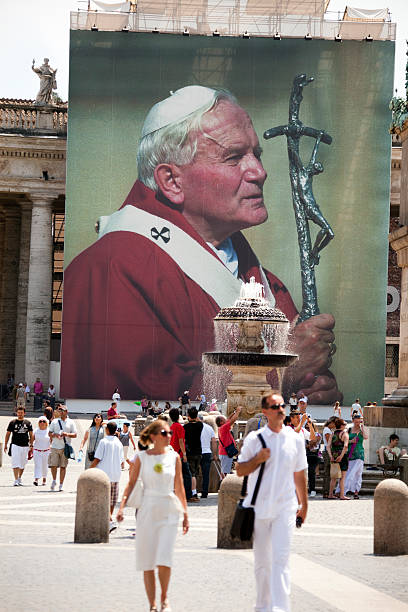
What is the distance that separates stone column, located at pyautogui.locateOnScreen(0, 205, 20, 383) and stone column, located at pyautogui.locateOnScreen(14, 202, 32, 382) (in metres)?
2.05

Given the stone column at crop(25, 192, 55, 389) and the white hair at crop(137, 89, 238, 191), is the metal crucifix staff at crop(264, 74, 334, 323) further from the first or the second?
the stone column at crop(25, 192, 55, 389)

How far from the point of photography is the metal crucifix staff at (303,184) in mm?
52625

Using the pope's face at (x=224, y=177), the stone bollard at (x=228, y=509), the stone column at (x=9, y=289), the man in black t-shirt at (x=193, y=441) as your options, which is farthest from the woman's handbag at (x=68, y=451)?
the stone column at (x=9, y=289)

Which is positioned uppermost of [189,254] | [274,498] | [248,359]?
[189,254]

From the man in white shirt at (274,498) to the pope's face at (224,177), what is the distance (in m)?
43.7

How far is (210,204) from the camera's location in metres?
52.2

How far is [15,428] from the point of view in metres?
21.4

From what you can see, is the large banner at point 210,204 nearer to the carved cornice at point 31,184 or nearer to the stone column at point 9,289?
the carved cornice at point 31,184

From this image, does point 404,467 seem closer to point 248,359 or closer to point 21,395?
point 248,359

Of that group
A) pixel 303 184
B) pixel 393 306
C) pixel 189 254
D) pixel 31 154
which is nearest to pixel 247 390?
pixel 189 254

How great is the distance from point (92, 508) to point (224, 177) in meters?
40.0

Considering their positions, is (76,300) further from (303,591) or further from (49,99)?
(303,591)

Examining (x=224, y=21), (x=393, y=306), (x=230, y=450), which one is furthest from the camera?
(x=393, y=306)

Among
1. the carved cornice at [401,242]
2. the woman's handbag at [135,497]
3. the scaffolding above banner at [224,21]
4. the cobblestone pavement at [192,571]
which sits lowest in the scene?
the cobblestone pavement at [192,571]
